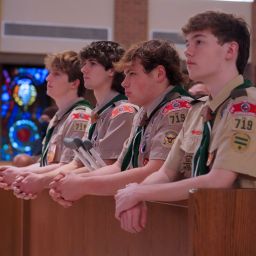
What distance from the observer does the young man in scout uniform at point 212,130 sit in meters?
2.05

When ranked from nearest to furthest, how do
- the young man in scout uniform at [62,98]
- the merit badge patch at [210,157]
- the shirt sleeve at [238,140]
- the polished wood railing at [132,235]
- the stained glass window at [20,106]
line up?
1. the polished wood railing at [132,235]
2. the shirt sleeve at [238,140]
3. the merit badge patch at [210,157]
4. the young man in scout uniform at [62,98]
5. the stained glass window at [20,106]

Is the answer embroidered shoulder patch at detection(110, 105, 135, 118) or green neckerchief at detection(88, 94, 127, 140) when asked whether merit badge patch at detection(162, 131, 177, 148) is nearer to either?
embroidered shoulder patch at detection(110, 105, 135, 118)

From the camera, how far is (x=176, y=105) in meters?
2.82

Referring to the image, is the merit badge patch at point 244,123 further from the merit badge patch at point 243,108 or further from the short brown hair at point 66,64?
the short brown hair at point 66,64

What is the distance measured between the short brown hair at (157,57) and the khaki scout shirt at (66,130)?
0.99 meters

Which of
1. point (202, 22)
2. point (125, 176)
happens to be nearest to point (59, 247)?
point (125, 176)

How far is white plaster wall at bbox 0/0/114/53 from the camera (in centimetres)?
1038

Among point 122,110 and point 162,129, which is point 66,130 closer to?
point 122,110

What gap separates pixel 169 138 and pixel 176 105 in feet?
0.55

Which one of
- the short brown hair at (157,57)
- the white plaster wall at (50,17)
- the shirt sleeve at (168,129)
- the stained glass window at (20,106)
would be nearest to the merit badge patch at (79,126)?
the short brown hair at (157,57)

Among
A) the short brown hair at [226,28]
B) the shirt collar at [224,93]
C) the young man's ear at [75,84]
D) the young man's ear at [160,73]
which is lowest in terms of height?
the shirt collar at [224,93]

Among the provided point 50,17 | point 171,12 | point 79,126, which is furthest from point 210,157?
point 171,12

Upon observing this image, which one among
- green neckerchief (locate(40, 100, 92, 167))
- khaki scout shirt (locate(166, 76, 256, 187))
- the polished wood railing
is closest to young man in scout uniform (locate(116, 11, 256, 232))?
khaki scout shirt (locate(166, 76, 256, 187))

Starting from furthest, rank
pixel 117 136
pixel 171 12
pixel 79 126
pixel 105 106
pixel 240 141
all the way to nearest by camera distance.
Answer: pixel 171 12 → pixel 79 126 → pixel 105 106 → pixel 117 136 → pixel 240 141
